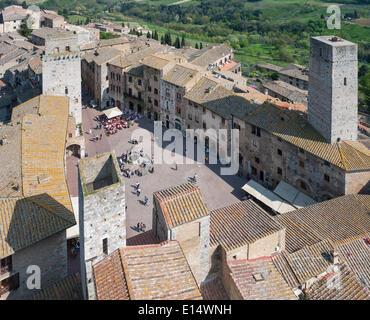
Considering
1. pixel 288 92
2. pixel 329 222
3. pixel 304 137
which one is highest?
pixel 288 92

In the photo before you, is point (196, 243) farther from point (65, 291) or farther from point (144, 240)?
point (65, 291)

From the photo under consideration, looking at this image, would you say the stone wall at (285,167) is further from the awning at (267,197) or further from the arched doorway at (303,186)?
the awning at (267,197)

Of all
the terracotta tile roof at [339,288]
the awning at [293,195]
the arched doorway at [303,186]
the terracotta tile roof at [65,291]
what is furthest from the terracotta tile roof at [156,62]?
the terracotta tile roof at [339,288]

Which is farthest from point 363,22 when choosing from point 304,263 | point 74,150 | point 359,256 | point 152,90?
point 304,263

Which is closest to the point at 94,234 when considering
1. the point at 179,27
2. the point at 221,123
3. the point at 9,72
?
the point at 221,123

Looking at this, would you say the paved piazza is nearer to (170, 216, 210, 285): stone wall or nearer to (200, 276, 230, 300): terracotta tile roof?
(200, 276, 230, 300): terracotta tile roof

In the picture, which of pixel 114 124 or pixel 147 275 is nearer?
pixel 147 275
